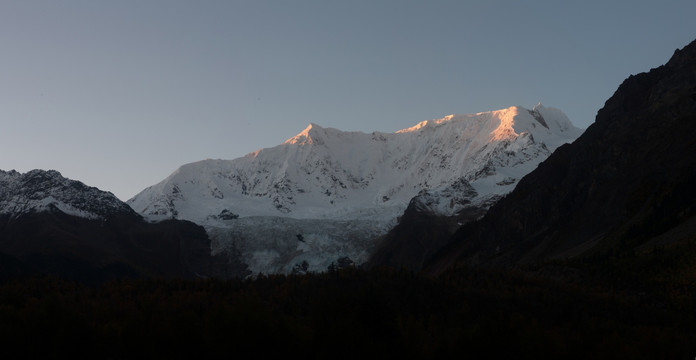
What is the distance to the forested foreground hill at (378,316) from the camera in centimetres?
9012

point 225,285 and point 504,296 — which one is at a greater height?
point 225,285

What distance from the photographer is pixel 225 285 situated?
168500mm

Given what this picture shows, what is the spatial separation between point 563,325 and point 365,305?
1532 inches

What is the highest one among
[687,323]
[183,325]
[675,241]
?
[183,325]

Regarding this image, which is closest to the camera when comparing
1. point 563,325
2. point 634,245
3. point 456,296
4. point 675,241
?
point 563,325

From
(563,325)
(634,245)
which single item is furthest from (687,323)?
(634,245)

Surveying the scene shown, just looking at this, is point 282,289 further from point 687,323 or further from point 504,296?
point 687,323

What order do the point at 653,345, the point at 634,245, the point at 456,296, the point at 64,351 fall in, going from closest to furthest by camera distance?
the point at 64,351 → the point at 653,345 → the point at 456,296 → the point at 634,245

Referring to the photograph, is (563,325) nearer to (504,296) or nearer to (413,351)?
(504,296)

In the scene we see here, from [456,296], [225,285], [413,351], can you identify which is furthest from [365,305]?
[225,285]

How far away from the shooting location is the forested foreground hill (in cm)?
9012

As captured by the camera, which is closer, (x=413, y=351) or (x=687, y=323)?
(x=413, y=351)

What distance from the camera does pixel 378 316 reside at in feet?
330

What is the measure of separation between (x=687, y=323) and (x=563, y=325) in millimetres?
20676
